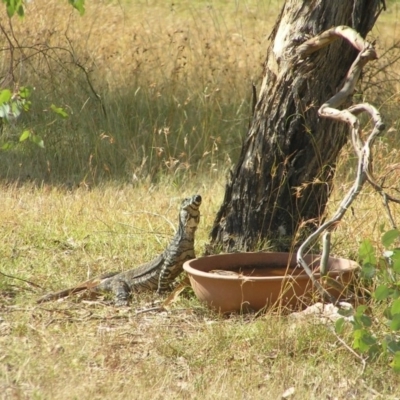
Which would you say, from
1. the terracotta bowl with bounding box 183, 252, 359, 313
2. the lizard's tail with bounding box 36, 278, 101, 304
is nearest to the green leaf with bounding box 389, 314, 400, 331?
the terracotta bowl with bounding box 183, 252, 359, 313

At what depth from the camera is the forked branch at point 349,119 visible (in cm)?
400

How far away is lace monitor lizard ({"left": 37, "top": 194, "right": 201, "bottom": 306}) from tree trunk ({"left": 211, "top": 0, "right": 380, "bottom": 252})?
0.33 m

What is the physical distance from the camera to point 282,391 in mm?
4086

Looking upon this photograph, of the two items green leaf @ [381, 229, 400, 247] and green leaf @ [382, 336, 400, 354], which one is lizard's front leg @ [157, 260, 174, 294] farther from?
green leaf @ [381, 229, 400, 247]

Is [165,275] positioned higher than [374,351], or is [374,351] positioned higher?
[374,351]

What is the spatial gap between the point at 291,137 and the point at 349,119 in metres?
1.44

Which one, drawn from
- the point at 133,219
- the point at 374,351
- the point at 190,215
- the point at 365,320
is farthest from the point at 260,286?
the point at 133,219

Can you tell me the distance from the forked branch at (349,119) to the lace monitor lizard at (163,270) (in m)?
1.09

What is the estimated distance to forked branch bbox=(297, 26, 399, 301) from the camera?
13.1ft

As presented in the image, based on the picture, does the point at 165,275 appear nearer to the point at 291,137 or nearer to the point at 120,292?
the point at 120,292

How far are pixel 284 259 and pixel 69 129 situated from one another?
4265 millimetres

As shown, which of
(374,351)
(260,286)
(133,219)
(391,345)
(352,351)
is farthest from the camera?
(133,219)

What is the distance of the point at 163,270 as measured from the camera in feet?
18.5

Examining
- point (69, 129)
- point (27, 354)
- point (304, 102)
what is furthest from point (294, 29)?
point (69, 129)
